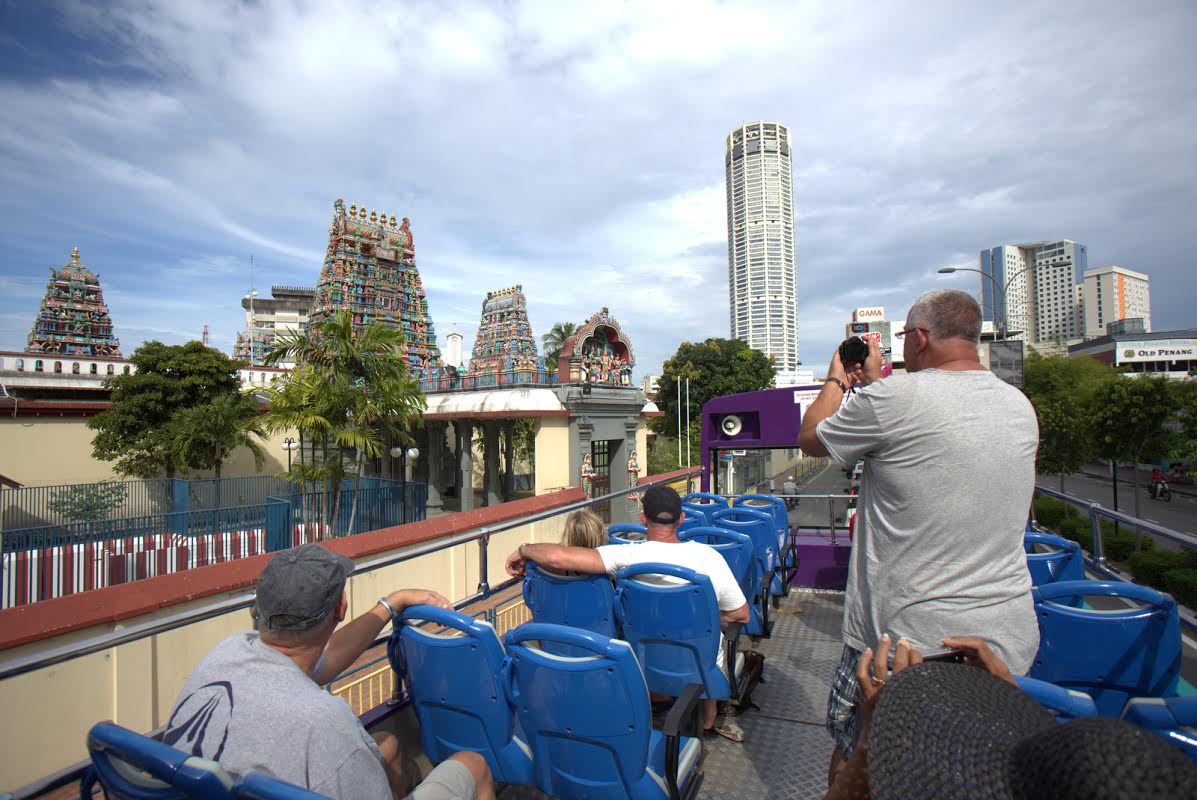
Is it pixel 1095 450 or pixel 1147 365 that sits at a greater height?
pixel 1147 365

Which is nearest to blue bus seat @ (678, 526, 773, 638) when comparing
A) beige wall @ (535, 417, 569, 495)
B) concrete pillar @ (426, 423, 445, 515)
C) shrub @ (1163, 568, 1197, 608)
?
shrub @ (1163, 568, 1197, 608)

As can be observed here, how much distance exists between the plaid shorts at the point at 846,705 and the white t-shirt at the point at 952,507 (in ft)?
0.39

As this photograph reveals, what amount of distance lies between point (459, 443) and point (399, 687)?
67.7 ft

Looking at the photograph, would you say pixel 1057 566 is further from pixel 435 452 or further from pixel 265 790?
pixel 435 452

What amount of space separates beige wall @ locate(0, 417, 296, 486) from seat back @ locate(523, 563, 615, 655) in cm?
2484

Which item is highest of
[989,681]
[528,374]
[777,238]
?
[777,238]

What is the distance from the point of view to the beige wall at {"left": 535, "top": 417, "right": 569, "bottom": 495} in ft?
59.5

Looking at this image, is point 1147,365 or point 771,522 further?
point 1147,365

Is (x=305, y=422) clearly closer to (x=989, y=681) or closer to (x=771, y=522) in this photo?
(x=771, y=522)

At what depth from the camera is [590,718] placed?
205cm

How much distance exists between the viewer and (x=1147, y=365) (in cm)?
5853

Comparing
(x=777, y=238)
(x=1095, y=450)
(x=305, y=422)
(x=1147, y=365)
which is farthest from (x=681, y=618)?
(x=777, y=238)

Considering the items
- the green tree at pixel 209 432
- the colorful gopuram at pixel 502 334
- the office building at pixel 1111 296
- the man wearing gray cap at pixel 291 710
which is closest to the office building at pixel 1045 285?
the office building at pixel 1111 296

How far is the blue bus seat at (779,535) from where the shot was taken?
17.5 ft
